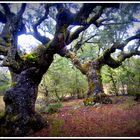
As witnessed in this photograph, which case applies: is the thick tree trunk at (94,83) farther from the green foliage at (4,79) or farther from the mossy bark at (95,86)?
the green foliage at (4,79)

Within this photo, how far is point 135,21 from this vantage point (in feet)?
34.1

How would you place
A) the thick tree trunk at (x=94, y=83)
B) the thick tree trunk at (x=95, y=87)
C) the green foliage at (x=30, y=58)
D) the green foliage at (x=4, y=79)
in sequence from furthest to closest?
the thick tree trunk at (x=94, y=83)
the thick tree trunk at (x=95, y=87)
the green foliage at (x=4, y=79)
the green foliage at (x=30, y=58)

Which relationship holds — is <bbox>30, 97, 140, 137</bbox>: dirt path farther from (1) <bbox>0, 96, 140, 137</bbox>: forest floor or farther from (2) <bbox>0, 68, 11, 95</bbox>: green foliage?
(2) <bbox>0, 68, 11, 95</bbox>: green foliage

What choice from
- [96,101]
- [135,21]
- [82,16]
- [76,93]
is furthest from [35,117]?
[76,93]

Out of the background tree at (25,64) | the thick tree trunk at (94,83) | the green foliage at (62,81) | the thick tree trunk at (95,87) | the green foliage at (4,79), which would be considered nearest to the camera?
the background tree at (25,64)

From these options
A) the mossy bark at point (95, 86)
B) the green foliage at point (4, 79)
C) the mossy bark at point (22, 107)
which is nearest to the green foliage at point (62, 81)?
the mossy bark at point (95, 86)

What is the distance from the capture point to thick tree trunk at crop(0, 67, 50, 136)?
7113mm

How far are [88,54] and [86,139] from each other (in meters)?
13.0

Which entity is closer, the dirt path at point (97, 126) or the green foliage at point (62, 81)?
the dirt path at point (97, 126)

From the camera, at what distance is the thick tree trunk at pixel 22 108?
711 cm

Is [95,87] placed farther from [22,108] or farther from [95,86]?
[22,108]

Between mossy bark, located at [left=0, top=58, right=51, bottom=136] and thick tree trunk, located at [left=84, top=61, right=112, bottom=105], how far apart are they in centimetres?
501

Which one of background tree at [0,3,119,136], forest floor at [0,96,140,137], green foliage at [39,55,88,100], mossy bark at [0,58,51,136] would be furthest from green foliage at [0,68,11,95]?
green foliage at [39,55,88,100]

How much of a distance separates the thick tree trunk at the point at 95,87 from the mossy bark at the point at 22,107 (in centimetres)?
501
